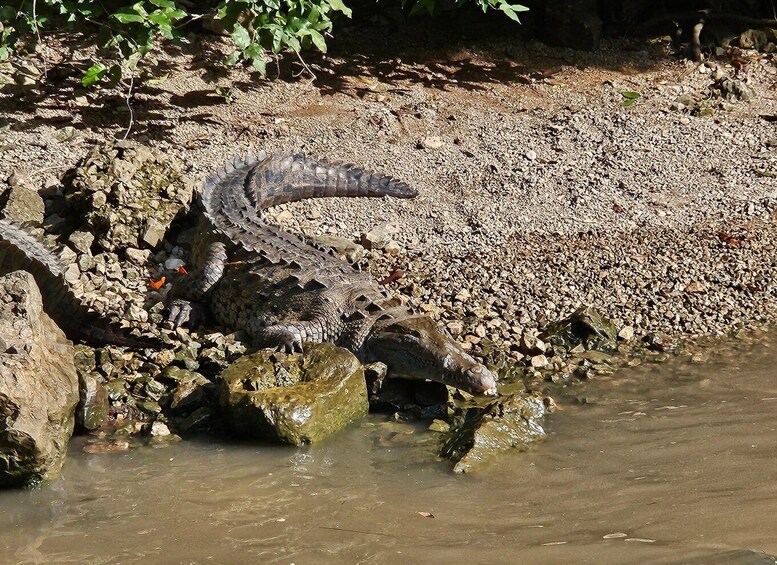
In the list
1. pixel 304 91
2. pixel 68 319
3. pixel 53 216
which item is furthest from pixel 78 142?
pixel 68 319

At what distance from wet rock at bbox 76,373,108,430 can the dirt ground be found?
2342mm

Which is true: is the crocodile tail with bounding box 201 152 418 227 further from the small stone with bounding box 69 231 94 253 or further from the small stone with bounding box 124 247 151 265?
the small stone with bounding box 69 231 94 253

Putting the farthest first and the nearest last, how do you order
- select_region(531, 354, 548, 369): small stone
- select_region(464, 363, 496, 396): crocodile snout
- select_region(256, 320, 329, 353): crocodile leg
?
1. select_region(531, 354, 548, 369): small stone
2. select_region(256, 320, 329, 353): crocodile leg
3. select_region(464, 363, 496, 396): crocodile snout

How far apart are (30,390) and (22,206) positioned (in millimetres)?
3165

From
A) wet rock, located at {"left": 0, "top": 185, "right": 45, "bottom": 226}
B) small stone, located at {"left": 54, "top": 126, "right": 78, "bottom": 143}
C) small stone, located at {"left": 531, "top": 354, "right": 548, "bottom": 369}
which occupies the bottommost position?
small stone, located at {"left": 531, "top": 354, "right": 548, "bottom": 369}

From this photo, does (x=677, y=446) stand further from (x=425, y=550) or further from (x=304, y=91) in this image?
(x=304, y=91)

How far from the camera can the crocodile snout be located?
5.52 m

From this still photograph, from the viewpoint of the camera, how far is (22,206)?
24.0ft

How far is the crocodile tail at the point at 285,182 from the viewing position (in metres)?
7.74

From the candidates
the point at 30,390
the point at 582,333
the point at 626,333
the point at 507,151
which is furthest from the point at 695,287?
the point at 30,390

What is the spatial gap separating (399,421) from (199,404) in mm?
1129

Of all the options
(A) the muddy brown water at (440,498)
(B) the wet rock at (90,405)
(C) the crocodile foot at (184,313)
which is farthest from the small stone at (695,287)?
(B) the wet rock at (90,405)

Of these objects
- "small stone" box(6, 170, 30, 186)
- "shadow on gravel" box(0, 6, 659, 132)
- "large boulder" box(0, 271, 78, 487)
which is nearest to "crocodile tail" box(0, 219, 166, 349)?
"large boulder" box(0, 271, 78, 487)

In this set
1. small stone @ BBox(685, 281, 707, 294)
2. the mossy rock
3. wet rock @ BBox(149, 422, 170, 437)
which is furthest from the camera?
small stone @ BBox(685, 281, 707, 294)
